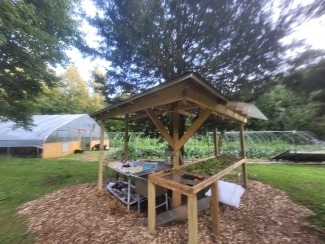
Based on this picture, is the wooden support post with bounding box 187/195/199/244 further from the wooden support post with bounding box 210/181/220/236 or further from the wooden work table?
the wooden support post with bounding box 210/181/220/236

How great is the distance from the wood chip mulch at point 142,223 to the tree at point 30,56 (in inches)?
→ 189

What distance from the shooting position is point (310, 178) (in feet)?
22.8

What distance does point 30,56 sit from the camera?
761cm

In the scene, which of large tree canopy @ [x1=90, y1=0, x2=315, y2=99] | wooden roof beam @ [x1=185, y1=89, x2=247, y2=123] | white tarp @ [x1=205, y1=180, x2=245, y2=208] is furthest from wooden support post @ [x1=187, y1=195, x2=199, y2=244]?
large tree canopy @ [x1=90, y1=0, x2=315, y2=99]

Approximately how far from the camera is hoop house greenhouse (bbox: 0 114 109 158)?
41.5 ft

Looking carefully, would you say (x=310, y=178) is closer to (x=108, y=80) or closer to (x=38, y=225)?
(x=108, y=80)

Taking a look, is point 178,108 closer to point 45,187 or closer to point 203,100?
point 203,100

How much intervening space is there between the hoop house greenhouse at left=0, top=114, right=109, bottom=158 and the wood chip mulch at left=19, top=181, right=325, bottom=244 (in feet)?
26.3

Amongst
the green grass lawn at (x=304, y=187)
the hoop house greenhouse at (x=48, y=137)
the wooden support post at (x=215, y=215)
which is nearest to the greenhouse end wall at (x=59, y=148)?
the hoop house greenhouse at (x=48, y=137)

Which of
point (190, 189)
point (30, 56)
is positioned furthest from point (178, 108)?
point (30, 56)

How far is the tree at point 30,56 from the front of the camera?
23.6 ft

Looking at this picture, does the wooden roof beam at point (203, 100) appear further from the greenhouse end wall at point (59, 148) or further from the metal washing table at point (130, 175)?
the greenhouse end wall at point (59, 148)

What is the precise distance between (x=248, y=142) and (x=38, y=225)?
40.8ft

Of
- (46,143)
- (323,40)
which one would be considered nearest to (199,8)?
(323,40)
